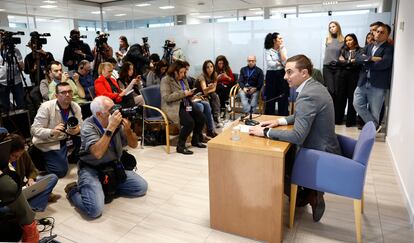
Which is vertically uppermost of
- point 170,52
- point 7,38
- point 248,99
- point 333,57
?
point 7,38

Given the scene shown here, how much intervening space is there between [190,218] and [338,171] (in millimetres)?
1207

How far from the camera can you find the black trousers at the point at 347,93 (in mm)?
4902

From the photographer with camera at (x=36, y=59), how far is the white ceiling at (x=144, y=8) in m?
1.86

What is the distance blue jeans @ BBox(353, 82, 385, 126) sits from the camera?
4281 mm

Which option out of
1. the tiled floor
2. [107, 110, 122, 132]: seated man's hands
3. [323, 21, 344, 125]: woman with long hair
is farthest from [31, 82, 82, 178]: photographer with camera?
[323, 21, 344, 125]: woman with long hair

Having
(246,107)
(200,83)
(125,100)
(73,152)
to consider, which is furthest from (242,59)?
(73,152)

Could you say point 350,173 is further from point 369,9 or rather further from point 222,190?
point 369,9

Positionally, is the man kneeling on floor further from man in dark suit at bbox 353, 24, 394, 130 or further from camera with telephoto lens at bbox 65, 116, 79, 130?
man in dark suit at bbox 353, 24, 394, 130

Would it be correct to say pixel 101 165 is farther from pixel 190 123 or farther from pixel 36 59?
pixel 36 59

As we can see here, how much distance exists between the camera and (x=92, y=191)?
8.45 feet

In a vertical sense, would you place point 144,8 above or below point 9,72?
above

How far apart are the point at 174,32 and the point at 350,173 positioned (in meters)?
5.69

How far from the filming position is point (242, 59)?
20.6 feet

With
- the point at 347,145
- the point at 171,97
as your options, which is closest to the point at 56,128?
the point at 171,97
